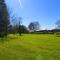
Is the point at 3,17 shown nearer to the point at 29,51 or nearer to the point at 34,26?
the point at 29,51

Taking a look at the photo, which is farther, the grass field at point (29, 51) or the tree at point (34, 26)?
the tree at point (34, 26)

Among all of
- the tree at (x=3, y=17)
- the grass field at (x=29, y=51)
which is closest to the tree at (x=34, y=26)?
the tree at (x=3, y=17)

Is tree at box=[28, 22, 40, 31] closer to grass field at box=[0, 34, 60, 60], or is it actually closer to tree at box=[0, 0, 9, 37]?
tree at box=[0, 0, 9, 37]

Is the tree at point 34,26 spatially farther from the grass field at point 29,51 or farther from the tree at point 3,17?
the grass field at point 29,51

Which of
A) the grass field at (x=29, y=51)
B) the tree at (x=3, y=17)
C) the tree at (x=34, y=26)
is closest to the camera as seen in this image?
the grass field at (x=29, y=51)

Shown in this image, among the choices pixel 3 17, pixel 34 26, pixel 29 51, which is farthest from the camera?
pixel 34 26

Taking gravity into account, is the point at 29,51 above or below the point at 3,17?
below

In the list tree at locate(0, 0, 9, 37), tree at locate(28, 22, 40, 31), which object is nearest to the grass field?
tree at locate(0, 0, 9, 37)

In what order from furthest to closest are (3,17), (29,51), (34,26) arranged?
(34,26)
(3,17)
(29,51)

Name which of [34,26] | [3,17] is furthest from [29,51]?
[34,26]

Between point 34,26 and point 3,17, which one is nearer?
point 3,17

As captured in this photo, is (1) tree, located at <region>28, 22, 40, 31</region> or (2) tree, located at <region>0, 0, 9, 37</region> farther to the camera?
(1) tree, located at <region>28, 22, 40, 31</region>

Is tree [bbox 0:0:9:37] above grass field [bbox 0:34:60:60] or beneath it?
above

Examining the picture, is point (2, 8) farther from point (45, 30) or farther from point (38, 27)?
point (38, 27)
